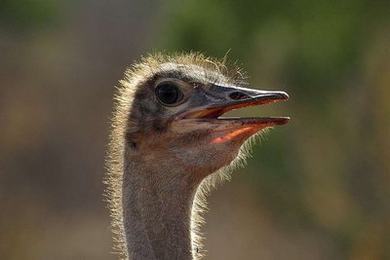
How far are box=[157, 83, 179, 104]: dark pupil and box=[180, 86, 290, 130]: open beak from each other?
8cm

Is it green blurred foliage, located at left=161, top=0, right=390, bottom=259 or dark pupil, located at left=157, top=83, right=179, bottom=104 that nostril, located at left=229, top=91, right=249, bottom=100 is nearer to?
dark pupil, located at left=157, top=83, right=179, bottom=104

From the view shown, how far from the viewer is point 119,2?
2428cm

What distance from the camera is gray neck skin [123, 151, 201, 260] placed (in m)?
4.96

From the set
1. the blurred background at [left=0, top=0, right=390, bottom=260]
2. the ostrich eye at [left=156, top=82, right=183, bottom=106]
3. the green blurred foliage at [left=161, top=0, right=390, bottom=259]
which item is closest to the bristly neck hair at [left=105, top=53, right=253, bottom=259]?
the ostrich eye at [left=156, top=82, right=183, bottom=106]

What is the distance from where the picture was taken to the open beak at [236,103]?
4.86 metres
